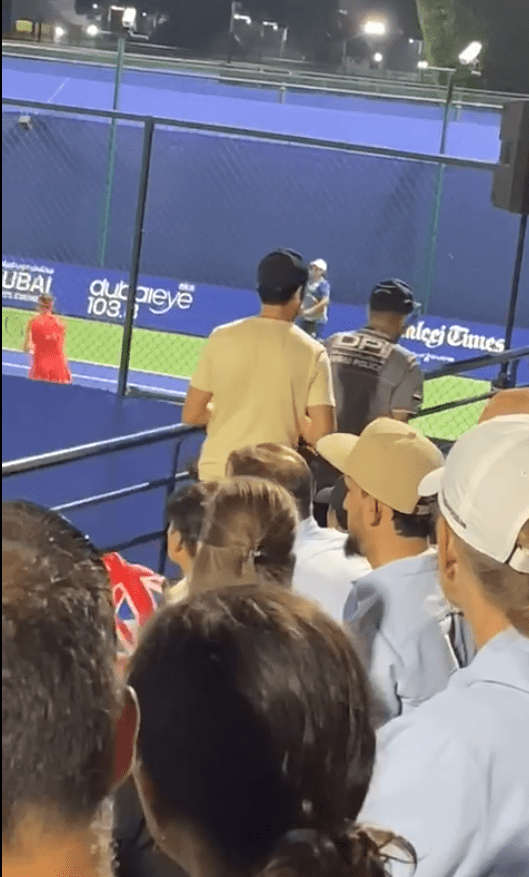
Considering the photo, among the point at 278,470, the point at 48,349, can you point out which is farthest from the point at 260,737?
the point at 48,349

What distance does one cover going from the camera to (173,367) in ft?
35.8

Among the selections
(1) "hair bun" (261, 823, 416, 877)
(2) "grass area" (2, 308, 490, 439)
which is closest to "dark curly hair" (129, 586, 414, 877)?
(1) "hair bun" (261, 823, 416, 877)

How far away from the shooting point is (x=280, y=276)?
14.6 ft

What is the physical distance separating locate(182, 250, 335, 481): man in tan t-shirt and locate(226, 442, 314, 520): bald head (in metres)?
1.18

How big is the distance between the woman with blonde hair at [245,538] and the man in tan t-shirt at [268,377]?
2.03 meters

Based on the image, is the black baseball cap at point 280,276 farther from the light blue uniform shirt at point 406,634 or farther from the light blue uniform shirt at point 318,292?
the light blue uniform shirt at point 318,292

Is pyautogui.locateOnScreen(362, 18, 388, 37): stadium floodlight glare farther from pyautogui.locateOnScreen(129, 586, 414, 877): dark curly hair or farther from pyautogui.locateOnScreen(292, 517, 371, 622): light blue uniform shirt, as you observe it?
pyautogui.locateOnScreen(129, 586, 414, 877): dark curly hair

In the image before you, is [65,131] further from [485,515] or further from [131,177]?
[485,515]

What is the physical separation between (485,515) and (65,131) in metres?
14.1

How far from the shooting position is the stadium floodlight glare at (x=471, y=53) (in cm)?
2255

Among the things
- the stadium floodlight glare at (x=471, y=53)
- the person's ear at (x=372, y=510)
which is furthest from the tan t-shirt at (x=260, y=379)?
the stadium floodlight glare at (x=471, y=53)

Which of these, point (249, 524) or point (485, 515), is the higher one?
point (485, 515)

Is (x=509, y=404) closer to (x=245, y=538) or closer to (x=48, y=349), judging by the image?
(x=245, y=538)

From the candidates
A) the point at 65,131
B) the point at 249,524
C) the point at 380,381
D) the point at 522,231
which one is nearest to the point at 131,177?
the point at 65,131
